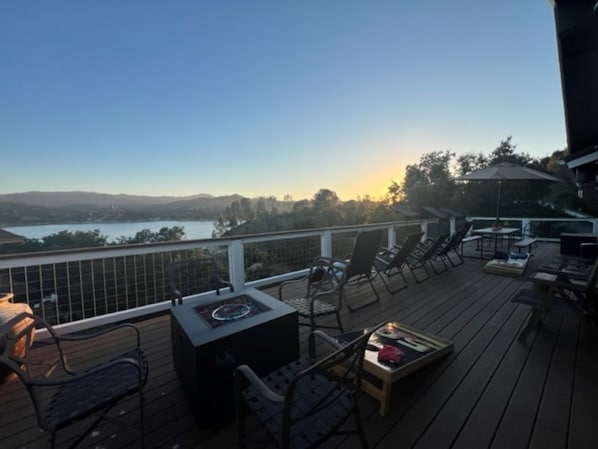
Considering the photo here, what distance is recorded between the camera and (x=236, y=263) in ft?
13.1

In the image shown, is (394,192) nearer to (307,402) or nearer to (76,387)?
(307,402)

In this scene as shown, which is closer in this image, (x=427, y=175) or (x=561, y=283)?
(x=561, y=283)

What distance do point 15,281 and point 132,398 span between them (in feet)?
7.40

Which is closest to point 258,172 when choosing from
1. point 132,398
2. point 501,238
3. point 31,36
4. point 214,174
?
point 214,174

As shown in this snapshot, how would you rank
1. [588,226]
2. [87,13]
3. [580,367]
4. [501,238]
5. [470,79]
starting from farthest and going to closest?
[501,238], [588,226], [470,79], [87,13], [580,367]

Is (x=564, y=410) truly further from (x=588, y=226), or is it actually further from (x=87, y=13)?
(x=588, y=226)

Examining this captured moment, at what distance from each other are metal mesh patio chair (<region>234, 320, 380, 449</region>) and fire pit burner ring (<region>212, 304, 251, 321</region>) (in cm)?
60

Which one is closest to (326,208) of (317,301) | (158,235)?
(158,235)

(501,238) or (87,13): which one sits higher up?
(87,13)

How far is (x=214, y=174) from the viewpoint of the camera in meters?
13.5

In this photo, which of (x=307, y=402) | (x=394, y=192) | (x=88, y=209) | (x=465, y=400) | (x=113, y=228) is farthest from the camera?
(x=394, y=192)

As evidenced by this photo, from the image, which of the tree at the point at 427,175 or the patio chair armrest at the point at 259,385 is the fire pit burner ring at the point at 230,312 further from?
the tree at the point at 427,175

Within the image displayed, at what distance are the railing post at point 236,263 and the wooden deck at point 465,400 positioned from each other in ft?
3.77

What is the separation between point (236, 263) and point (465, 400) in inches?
121
